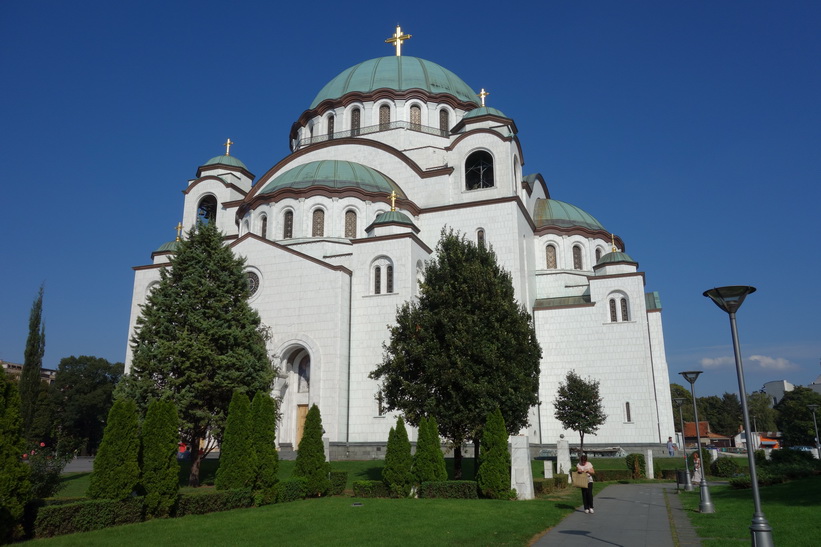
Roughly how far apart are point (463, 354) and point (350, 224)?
45.6 feet

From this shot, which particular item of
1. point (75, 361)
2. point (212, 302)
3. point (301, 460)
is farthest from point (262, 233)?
point (75, 361)

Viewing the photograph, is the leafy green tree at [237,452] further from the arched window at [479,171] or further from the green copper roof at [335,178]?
the arched window at [479,171]

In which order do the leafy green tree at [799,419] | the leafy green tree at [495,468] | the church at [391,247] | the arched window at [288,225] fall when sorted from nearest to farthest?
1. the leafy green tree at [495,468]
2. the church at [391,247]
3. the arched window at [288,225]
4. the leafy green tree at [799,419]

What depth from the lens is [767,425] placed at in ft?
257

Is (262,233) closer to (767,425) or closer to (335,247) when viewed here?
(335,247)

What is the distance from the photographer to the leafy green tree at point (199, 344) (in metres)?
18.2

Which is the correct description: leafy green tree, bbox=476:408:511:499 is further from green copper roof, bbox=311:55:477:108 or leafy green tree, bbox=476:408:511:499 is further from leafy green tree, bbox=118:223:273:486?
green copper roof, bbox=311:55:477:108

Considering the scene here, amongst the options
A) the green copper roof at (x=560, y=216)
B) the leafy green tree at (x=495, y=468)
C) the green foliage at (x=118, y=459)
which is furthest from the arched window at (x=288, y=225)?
the green foliage at (x=118, y=459)

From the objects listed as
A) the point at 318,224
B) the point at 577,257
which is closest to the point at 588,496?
the point at 318,224

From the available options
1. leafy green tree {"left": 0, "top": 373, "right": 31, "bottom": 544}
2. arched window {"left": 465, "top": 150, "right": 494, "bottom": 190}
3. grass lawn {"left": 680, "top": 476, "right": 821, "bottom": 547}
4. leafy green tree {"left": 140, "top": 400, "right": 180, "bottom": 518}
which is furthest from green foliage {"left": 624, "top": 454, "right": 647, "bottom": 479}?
leafy green tree {"left": 0, "top": 373, "right": 31, "bottom": 544}

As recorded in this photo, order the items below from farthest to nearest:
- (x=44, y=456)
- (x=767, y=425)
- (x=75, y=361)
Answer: (x=767, y=425)
(x=75, y=361)
(x=44, y=456)

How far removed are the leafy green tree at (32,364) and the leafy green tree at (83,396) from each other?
16351 mm

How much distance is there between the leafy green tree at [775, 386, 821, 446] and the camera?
5619 centimetres

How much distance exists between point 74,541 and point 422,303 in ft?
35.6
